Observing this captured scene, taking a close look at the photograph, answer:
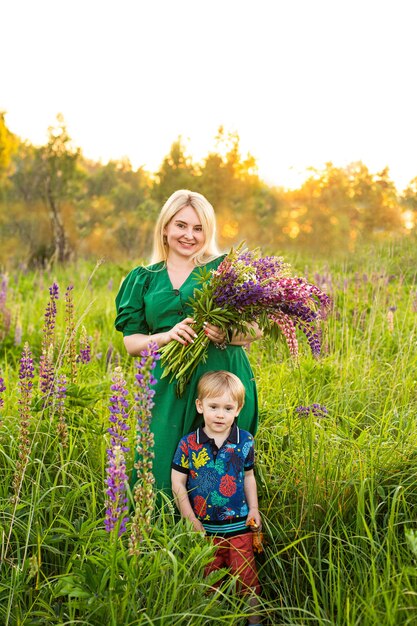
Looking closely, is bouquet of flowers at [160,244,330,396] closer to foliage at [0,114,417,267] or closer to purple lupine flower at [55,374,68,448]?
purple lupine flower at [55,374,68,448]

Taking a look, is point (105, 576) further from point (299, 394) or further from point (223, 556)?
point (299, 394)

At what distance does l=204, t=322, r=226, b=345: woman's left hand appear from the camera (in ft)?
9.33

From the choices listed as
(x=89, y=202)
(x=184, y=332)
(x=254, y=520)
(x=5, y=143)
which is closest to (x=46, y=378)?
(x=184, y=332)

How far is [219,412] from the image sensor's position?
2.80 metres

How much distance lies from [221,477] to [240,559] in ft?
1.19

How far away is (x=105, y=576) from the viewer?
205cm

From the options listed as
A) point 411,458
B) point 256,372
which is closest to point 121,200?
point 256,372

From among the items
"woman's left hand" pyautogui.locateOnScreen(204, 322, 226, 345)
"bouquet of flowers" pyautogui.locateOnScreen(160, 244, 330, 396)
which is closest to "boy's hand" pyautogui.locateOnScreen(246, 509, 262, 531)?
"bouquet of flowers" pyautogui.locateOnScreen(160, 244, 330, 396)

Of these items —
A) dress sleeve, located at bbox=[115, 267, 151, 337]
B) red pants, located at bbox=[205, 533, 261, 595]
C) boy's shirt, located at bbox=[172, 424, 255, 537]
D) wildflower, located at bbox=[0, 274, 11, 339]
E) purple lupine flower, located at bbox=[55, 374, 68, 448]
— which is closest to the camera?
red pants, located at bbox=[205, 533, 261, 595]

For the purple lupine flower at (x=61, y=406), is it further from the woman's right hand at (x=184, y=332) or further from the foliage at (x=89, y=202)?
the foliage at (x=89, y=202)

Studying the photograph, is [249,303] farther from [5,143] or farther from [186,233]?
[5,143]

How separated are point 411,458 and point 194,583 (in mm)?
1426

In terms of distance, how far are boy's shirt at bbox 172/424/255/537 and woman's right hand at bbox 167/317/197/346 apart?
17.2 inches

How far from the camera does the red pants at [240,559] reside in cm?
267
